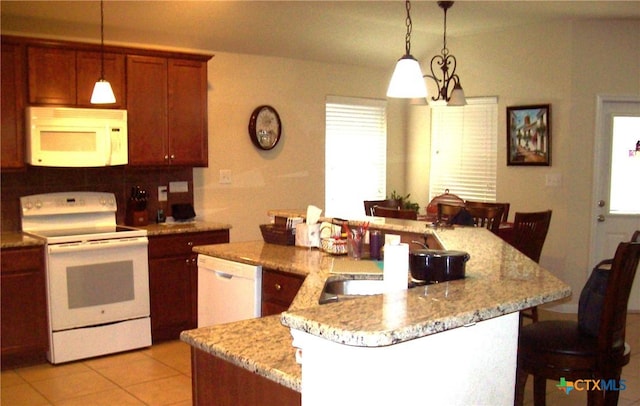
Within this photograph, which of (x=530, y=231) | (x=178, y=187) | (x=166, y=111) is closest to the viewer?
(x=530, y=231)

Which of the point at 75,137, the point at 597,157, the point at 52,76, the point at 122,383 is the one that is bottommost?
the point at 122,383

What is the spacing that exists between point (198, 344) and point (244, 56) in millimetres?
4213

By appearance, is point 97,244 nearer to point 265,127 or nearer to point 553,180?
point 265,127

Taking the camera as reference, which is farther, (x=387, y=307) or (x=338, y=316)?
(x=387, y=307)

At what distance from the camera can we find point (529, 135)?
6.10 metres

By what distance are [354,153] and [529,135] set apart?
1861mm

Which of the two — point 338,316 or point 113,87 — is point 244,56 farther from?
point 338,316

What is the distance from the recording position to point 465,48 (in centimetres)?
661

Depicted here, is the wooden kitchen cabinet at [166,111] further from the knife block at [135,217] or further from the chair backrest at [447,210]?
the chair backrest at [447,210]

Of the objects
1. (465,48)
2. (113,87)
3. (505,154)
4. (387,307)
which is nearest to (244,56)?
(113,87)

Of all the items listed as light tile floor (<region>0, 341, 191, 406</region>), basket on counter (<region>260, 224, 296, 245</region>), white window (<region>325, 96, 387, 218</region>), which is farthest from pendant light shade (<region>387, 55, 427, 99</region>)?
white window (<region>325, 96, 387, 218</region>)

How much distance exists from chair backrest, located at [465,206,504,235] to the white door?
A: 4.91 feet

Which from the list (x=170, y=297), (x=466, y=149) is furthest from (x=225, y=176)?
(x=466, y=149)

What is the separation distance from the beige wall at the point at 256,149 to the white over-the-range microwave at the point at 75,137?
0.98 metres
